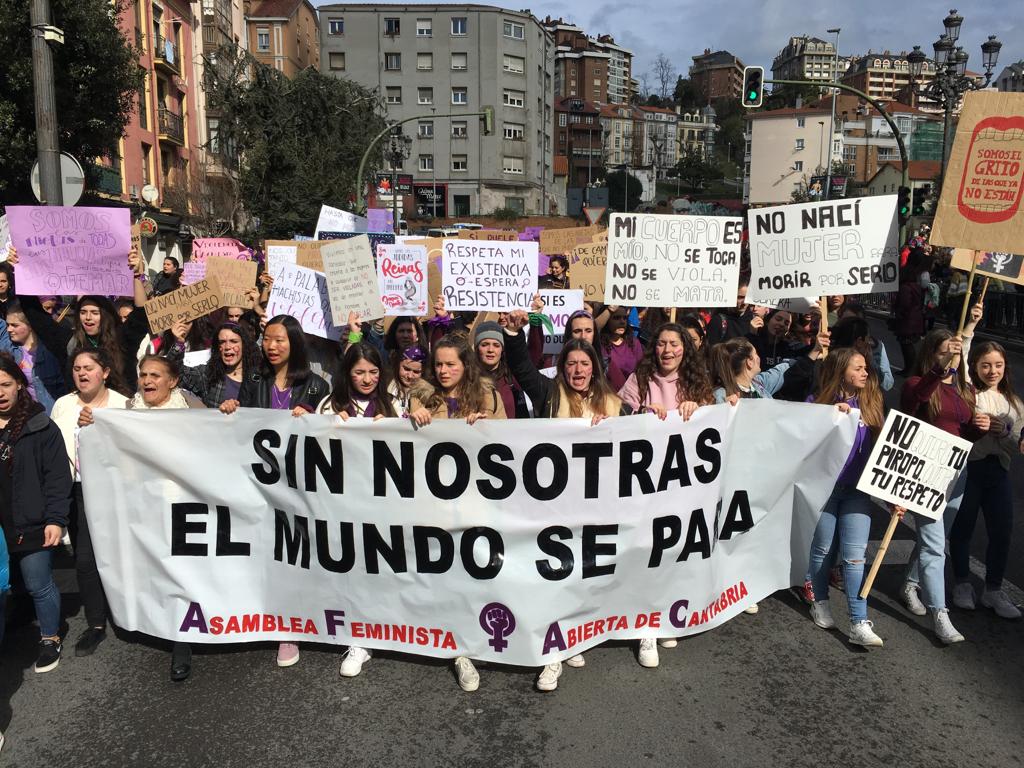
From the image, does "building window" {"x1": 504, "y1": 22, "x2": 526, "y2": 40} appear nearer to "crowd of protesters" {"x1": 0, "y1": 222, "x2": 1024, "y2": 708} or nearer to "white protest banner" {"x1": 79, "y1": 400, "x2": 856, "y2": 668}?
"crowd of protesters" {"x1": 0, "y1": 222, "x2": 1024, "y2": 708}

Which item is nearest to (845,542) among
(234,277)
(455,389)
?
(455,389)

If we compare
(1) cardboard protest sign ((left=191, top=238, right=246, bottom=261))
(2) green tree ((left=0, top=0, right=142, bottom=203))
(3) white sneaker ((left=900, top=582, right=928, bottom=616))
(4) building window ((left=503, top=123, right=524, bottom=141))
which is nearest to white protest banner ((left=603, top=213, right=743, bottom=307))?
(3) white sneaker ((left=900, top=582, right=928, bottom=616))

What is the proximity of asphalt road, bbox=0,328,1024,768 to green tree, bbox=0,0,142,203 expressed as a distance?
12824 mm

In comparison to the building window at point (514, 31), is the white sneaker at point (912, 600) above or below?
below

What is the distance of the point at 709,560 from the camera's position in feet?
13.5

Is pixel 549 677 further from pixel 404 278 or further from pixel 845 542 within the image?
pixel 404 278

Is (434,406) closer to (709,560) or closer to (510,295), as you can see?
(709,560)

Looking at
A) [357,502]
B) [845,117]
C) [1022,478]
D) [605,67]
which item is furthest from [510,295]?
[605,67]

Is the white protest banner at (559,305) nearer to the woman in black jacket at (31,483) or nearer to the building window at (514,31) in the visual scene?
the woman in black jacket at (31,483)

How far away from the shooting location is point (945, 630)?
421 cm

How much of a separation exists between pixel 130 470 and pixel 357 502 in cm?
115

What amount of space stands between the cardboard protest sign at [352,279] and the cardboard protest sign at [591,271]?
228 centimetres

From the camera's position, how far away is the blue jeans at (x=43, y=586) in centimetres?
395

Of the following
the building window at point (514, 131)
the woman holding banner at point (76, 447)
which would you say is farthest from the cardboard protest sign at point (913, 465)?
the building window at point (514, 131)
